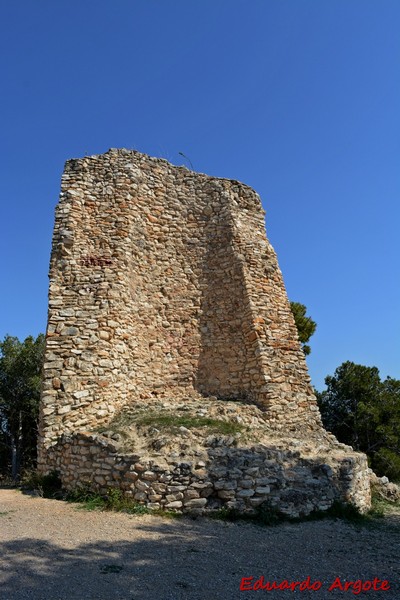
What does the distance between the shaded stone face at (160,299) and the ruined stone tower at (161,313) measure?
0.10 feet

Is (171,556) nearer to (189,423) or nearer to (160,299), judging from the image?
(189,423)

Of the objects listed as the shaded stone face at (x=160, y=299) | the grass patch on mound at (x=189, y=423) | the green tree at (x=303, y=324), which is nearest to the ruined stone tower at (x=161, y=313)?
the shaded stone face at (x=160, y=299)

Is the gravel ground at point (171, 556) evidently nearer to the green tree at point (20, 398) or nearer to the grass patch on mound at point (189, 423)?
the grass patch on mound at point (189, 423)

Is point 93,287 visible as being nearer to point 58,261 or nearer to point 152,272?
point 58,261

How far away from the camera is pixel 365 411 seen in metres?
18.3

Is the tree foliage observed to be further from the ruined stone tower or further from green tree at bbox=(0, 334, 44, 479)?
green tree at bbox=(0, 334, 44, 479)

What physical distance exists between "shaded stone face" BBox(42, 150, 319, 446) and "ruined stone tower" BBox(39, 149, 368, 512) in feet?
0.10

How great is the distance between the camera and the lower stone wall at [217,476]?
748 cm

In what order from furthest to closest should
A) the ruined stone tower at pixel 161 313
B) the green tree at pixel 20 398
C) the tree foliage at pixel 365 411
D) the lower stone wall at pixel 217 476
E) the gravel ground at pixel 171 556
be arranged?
1. the green tree at pixel 20 398
2. the tree foliage at pixel 365 411
3. the ruined stone tower at pixel 161 313
4. the lower stone wall at pixel 217 476
5. the gravel ground at pixel 171 556

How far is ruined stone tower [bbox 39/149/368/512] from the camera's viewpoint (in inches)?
381

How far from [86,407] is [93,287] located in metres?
2.90

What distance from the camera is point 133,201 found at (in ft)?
40.1

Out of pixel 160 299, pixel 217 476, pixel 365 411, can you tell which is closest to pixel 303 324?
pixel 365 411

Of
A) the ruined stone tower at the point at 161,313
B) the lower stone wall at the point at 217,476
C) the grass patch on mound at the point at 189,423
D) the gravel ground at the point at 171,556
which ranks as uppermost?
the ruined stone tower at the point at 161,313
